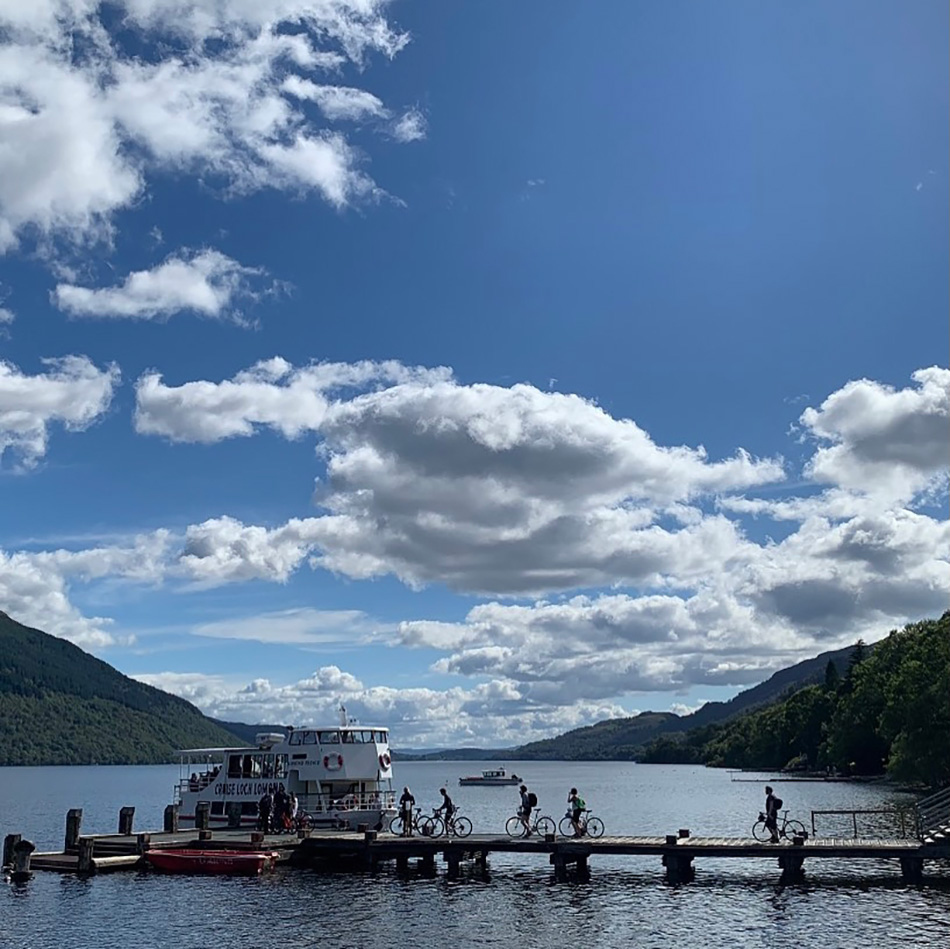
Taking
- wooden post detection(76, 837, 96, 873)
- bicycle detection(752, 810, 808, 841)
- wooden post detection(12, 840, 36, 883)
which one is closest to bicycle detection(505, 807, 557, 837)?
bicycle detection(752, 810, 808, 841)

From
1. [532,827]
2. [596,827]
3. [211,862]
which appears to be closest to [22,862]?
[211,862]

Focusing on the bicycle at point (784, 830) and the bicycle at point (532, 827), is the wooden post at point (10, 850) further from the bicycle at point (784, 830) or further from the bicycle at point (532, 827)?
the bicycle at point (784, 830)

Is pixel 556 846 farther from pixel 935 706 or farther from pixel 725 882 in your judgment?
pixel 935 706

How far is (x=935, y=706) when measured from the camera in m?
101

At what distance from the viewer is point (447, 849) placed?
54.5 metres

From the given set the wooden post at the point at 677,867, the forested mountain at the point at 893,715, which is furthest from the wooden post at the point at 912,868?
the forested mountain at the point at 893,715

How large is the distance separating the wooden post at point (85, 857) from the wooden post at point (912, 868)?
124 feet

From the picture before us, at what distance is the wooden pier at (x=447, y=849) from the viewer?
162 feet

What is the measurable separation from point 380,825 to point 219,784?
10.9 m

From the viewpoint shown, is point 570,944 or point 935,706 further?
point 935,706

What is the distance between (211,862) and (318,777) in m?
10.2

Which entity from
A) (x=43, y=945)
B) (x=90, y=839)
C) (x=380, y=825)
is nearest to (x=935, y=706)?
(x=380, y=825)

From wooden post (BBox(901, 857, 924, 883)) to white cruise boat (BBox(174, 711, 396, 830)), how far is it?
90.1ft

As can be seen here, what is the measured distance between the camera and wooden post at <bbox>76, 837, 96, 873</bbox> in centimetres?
5316
